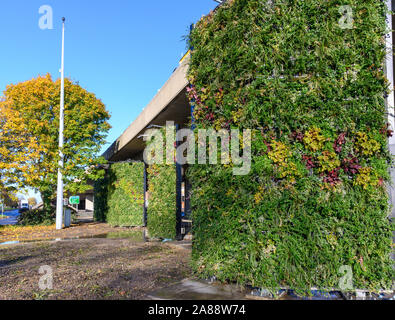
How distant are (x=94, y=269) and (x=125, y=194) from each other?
9251 mm

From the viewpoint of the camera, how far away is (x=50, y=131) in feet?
51.6

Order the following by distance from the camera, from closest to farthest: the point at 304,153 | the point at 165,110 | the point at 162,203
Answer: the point at 304,153 < the point at 162,203 < the point at 165,110

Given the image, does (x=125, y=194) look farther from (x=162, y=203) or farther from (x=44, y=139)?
(x=162, y=203)

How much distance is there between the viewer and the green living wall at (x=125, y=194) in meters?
14.5

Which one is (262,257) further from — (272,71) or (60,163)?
(60,163)

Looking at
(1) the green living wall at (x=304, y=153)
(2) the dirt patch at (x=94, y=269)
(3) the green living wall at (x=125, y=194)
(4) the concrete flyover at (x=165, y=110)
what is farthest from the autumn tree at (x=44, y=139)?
(1) the green living wall at (x=304, y=153)

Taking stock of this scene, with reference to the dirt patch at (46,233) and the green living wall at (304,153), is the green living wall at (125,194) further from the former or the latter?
the green living wall at (304,153)

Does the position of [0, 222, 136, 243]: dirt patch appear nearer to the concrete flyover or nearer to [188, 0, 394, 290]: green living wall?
the concrete flyover

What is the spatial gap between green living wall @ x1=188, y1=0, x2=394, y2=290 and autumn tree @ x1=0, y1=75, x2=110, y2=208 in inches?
478

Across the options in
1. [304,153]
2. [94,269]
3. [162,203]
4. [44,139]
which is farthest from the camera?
[44,139]

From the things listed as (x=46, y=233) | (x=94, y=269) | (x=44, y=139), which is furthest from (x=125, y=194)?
(x=94, y=269)

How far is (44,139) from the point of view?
50.9 ft

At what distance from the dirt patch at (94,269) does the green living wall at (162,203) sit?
765mm

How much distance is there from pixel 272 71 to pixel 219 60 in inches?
37.8
